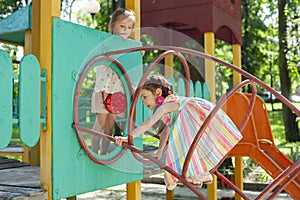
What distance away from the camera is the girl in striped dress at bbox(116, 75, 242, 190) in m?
3.08

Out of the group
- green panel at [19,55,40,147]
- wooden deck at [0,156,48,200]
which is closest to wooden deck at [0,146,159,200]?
wooden deck at [0,156,48,200]

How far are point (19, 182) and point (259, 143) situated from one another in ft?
9.36

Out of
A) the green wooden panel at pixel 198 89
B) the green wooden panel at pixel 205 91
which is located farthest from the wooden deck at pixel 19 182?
the green wooden panel at pixel 205 91

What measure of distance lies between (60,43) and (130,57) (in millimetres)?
929

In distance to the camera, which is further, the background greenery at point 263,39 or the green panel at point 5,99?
the background greenery at point 263,39

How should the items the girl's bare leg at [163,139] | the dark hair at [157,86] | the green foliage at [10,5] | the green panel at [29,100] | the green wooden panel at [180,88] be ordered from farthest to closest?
1. the green foliage at [10,5]
2. the green wooden panel at [180,88]
3. the girl's bare leg at [163,139]
4. the dark hair at [157,86]
5. the green panel at [29,100]

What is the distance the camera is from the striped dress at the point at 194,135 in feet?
10.2

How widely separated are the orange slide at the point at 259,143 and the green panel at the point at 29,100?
2.63 meters

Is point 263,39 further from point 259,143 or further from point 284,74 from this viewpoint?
point 259,143

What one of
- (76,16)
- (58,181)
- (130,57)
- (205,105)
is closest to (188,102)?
(205,105)

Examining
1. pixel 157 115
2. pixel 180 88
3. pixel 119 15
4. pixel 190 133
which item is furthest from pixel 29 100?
pixel 180 88

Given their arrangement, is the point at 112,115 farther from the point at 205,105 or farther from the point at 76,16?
the point at 76,16

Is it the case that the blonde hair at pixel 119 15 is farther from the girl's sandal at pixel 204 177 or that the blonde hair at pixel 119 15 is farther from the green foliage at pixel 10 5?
the green foliage at pixel 10 5

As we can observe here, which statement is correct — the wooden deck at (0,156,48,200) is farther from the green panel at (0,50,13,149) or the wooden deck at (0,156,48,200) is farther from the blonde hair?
the blonde hair
